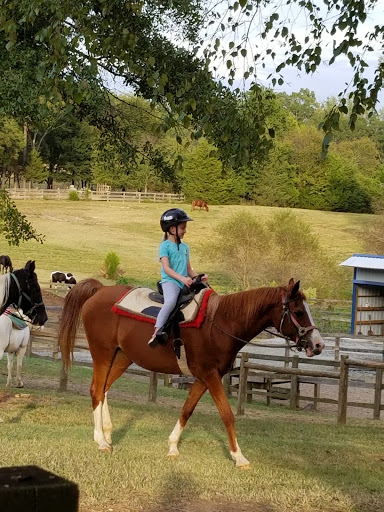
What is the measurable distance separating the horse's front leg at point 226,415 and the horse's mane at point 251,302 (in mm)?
657

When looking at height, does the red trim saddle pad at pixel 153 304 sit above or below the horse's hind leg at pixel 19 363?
above

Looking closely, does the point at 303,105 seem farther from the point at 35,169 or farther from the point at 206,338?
the point at 206,338

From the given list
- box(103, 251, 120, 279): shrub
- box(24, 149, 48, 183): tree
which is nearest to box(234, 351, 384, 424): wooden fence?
box(103, 251, 120, 279): shrub

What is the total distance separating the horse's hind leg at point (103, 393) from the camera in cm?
810

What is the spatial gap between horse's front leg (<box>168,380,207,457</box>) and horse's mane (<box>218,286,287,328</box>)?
0.84m

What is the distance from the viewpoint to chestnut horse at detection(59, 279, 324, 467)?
763 cm

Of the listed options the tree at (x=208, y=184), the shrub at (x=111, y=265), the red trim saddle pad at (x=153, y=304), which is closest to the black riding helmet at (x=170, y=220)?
the red trim saddle pad at (x=153, y=304)

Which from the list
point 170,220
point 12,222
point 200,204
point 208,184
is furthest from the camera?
point 208,184

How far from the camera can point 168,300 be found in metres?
7.79

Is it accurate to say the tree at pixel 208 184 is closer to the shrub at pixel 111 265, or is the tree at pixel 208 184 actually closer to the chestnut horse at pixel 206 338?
the shrub at pixel 111 265

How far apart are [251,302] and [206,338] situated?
594mm

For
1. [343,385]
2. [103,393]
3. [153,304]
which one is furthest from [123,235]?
[153,304]

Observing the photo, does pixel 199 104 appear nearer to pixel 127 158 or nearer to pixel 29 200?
pixel 127 158

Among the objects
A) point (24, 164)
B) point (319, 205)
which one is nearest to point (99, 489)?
point (24, 164)
